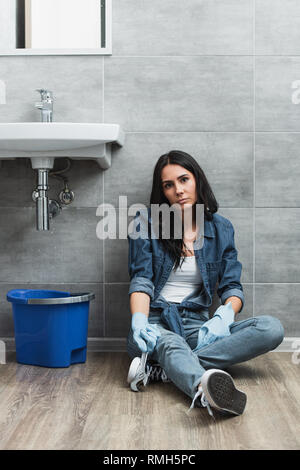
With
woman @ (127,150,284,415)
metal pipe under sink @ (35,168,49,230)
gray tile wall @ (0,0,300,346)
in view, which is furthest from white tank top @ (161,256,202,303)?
metal pipe under sink @ (35,168,49,230)

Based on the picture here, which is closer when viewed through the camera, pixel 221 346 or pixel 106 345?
pixel 221 346

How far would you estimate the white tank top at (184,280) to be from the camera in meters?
1.93

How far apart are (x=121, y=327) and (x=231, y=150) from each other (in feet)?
2.75

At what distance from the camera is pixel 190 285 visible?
1943 millimetres

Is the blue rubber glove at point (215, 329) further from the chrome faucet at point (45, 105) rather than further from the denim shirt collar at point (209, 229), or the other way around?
the chrome faucet at point (45, 105)

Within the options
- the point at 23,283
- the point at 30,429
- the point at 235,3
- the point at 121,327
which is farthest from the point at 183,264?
the point at 235,3

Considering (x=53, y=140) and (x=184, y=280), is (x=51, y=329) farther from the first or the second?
(x=53, y=140)

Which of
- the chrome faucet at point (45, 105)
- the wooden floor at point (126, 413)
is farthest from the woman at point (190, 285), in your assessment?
the chrome faucet at point (45, 105)

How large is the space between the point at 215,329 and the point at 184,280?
257mm

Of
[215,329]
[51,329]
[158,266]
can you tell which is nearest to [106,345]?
[51,329]

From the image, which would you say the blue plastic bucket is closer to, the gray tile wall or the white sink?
the gray tile wall

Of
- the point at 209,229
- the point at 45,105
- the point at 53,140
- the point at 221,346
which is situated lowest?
the point at 221,346
